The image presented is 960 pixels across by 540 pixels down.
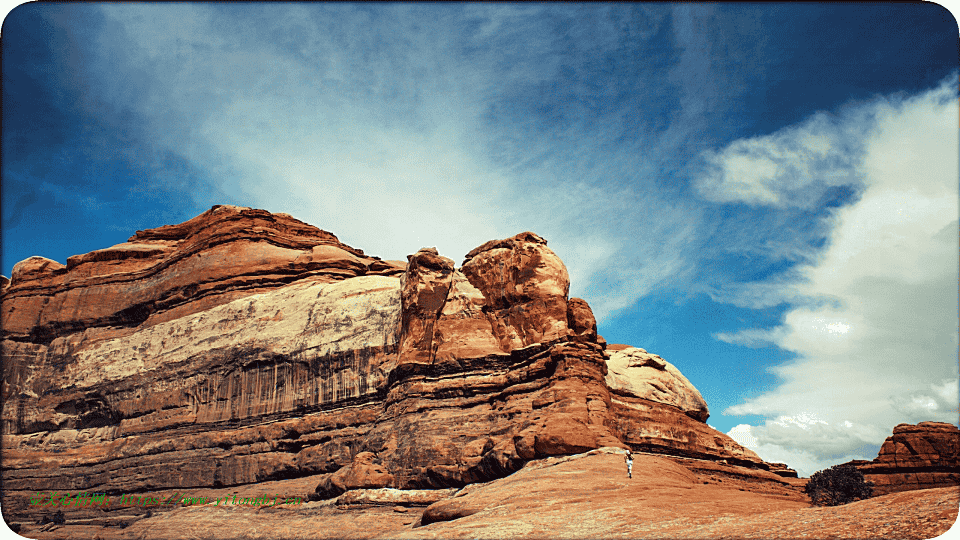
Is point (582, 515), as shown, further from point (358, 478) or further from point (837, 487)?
point (837, 487)

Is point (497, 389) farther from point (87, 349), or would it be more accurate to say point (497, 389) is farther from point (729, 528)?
point (87, 349)

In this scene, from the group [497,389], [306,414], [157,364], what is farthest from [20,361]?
[497,389]

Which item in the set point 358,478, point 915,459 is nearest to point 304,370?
point 358,478

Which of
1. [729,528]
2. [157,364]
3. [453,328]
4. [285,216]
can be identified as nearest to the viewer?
[729,528]

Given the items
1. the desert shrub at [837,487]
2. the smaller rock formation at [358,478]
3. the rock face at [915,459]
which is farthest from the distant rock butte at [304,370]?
the rock face at [915,459]

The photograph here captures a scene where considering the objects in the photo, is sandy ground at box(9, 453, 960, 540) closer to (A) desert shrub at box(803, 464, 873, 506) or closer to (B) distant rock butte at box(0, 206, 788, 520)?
(A) desert shrub at box(803, 464, 873, 506)
